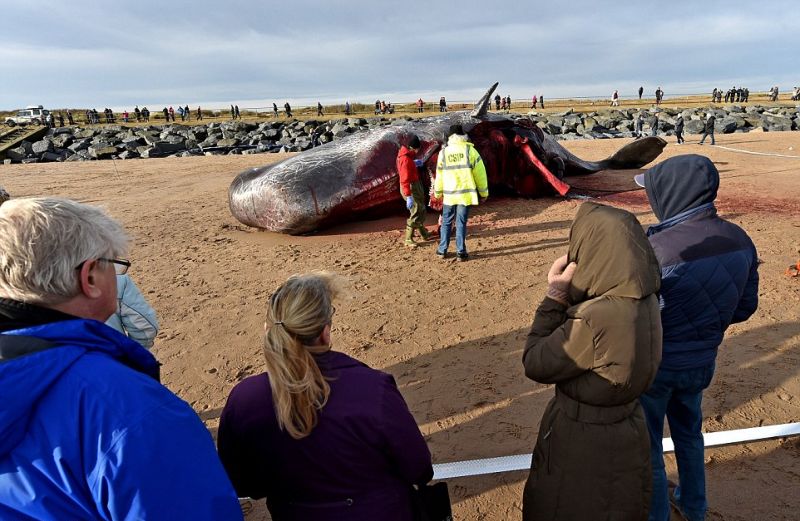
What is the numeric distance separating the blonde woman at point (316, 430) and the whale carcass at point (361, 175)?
682cm

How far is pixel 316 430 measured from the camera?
5.57 ft

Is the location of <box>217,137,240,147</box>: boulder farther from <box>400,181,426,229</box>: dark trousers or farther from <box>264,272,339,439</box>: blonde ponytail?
<box>264,272,339,439</box>: blonde ponytail

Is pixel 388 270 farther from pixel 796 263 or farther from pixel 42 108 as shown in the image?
pixel 42 108

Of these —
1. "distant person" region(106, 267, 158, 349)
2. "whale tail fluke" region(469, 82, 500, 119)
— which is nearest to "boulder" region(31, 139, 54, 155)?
"whale tail fluke" region(469, 82, 500, 119)

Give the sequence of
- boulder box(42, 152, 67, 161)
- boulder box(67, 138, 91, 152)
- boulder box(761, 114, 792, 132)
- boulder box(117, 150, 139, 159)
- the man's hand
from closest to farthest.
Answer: the man's hand → boulder box(117, 150, 139, 159) → boulder box(42, 152, 67, 161) → boulder box(761, 114, 792, 132) → boulder box(67, 138, 91, 152)

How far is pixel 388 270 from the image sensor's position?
7.02 meters

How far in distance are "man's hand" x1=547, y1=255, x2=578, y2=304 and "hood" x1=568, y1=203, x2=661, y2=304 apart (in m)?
0.10

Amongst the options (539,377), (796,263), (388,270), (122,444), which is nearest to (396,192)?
(388,270)

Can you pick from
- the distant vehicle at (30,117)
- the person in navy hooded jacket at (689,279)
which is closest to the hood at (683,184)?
the person in navy hooded jacket at (689,279)

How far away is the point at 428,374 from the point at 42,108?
53.5 m

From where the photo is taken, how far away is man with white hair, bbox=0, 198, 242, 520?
1.19 metres

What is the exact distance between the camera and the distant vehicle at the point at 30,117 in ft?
134

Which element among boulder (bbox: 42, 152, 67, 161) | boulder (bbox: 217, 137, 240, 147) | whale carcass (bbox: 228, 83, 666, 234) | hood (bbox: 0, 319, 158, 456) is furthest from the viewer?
boulder (bbox: 217, 137, 240, 147)

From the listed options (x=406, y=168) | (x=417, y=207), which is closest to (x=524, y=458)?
(x=417, y=207)
